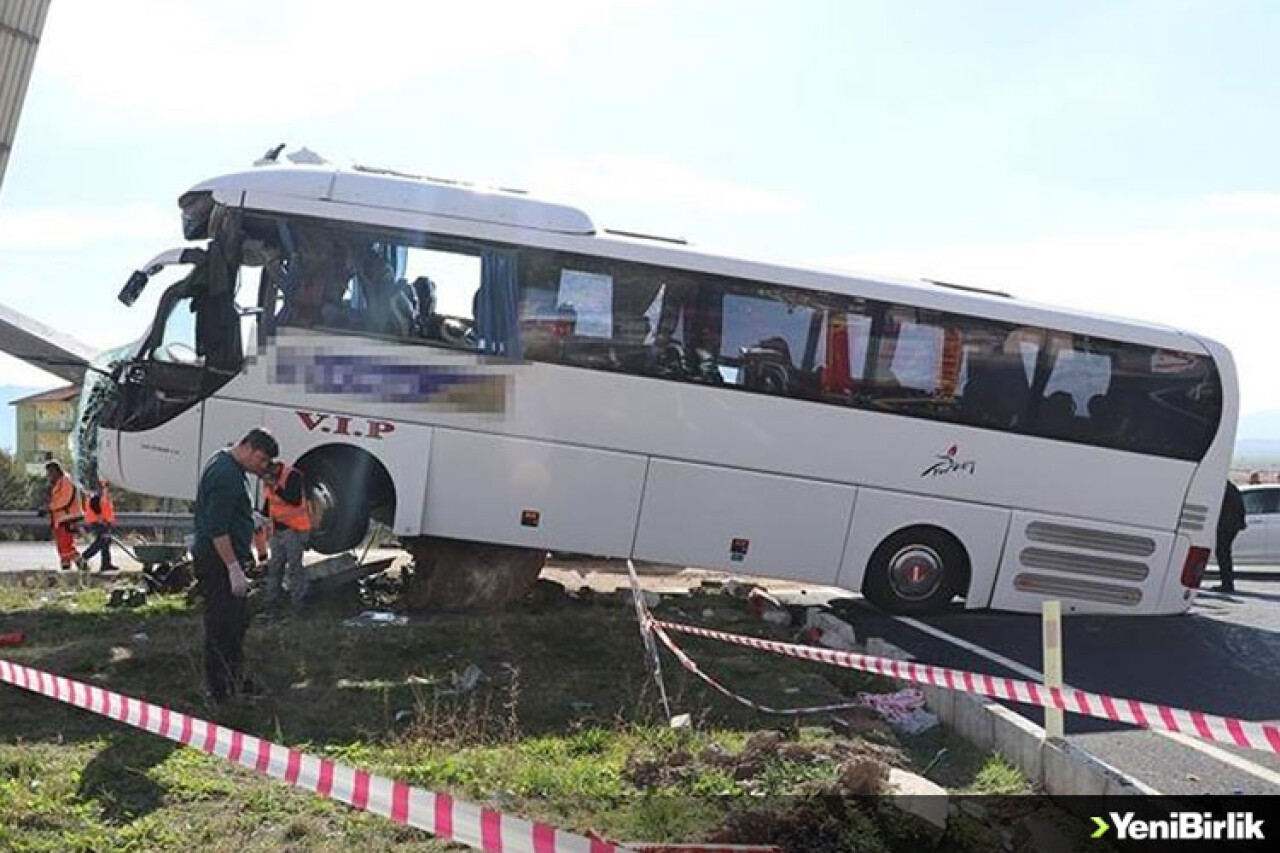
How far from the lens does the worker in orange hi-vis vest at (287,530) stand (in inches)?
359

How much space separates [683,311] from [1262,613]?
25.5ft

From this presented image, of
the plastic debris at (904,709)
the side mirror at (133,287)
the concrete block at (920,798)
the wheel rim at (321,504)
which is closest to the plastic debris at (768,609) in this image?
the plastic debris at (904,709)

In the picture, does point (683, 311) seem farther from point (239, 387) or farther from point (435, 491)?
point (239, 387)

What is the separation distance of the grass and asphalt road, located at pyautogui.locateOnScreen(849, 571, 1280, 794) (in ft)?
3.34

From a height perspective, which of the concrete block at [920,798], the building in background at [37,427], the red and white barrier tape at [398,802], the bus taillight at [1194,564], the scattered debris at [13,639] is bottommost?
the building in background at [37,427]

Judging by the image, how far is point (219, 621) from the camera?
6.46 m

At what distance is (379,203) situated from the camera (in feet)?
32.0

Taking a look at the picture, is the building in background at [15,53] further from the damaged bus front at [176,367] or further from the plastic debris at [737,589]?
the plastic debris at [737,589]

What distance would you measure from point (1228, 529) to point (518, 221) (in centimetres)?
1052

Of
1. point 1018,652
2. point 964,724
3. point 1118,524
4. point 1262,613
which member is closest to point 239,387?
point 964,724

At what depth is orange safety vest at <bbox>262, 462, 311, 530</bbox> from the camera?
9.17 metres

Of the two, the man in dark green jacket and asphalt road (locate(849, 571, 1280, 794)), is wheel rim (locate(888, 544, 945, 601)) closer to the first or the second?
asphalt road (locate(849, 571, 1280, 794))

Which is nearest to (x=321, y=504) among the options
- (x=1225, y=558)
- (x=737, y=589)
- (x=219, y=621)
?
(x=219, y=621)

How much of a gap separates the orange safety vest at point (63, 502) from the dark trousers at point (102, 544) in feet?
2.20
